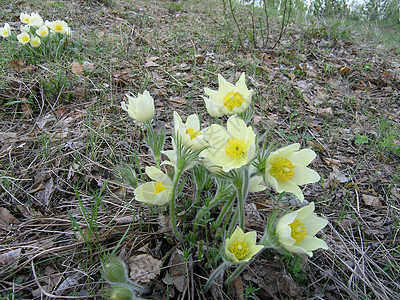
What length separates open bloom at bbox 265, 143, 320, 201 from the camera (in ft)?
3.72

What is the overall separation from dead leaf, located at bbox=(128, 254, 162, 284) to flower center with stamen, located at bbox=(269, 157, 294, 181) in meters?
0.76

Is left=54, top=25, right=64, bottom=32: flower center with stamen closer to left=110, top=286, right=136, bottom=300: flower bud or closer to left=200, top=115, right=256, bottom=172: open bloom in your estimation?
left=200, top=115, right=256, bottom=172: open bloom

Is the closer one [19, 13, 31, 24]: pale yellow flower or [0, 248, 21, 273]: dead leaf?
[0, 248, 21, 273]: dead leaf

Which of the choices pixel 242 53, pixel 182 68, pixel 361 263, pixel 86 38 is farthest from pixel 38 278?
pixel 242 53

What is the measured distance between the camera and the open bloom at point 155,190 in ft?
4.44

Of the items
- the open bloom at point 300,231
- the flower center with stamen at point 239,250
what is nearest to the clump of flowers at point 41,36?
the flower center with stamen at point 239,250

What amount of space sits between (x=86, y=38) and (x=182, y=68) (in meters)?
1.59

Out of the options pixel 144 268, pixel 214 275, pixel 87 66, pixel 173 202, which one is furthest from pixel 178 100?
pixel 214 275

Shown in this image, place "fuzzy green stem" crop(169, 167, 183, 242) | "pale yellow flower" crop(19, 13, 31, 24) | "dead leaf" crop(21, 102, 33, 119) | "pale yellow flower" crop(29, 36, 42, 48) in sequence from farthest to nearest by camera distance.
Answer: "pale yellow flower" crop(19, 13, 31, 24) < "pale yellow flower" crop(29, 36, 42, 48) < "dead leaf" crop(21, 102, 33, 119) < "fuzzy green stem" crop(169, 167, 183, 242)

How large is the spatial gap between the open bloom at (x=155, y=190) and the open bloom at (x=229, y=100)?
0.45m

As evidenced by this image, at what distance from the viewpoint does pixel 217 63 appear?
3.67 m

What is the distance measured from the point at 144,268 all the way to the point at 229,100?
982 millimetres

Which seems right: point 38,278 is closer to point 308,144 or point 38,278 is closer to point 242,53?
point 308,144

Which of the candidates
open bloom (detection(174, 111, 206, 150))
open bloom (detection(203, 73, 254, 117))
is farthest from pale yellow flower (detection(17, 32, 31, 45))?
open bloom (detection(174, 111, 206, 150))
